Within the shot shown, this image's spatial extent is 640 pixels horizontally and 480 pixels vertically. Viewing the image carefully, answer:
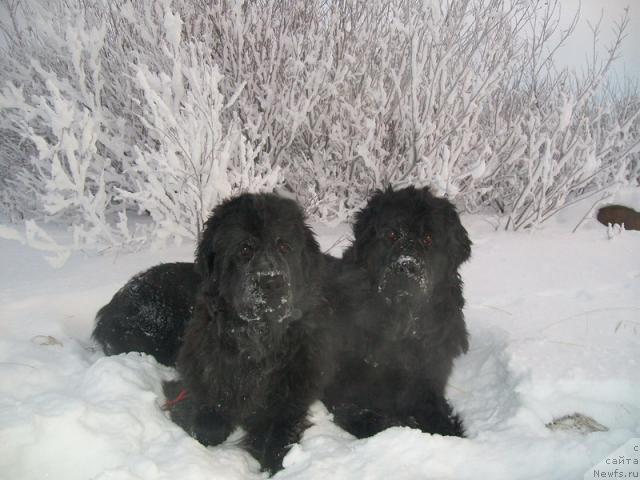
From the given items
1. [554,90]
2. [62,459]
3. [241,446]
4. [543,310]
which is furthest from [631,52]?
[62,459]

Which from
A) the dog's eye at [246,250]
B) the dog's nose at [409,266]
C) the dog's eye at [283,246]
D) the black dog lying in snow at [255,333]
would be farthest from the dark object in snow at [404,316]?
the dog's eye at [246,250]

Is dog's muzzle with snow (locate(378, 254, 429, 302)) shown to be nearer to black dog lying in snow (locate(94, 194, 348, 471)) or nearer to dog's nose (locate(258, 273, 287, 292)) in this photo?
black dog lying in snow (locate(94, 194, 348, 471))

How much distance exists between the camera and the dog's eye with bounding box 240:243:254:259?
2.88 metres

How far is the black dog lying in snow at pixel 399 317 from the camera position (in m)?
2.99

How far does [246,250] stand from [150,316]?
52.9 inches

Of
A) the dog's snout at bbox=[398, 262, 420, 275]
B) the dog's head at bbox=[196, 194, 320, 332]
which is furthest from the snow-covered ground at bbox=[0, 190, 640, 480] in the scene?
the dog's snout at bbox=[398, 262, 420, 275]

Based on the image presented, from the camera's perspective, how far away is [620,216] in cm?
701

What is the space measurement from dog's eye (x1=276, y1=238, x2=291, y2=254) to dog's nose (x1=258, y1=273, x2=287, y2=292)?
0.30 m

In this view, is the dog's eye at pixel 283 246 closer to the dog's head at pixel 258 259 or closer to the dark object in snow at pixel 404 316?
the dog's head at pixel 258 259

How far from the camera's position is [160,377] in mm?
3412

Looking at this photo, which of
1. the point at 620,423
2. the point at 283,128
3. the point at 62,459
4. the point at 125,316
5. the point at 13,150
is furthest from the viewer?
the point at 13,150

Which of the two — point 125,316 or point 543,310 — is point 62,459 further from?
point 543,310

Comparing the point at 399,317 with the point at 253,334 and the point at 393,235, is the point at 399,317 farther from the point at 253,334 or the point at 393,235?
the point at 253,334

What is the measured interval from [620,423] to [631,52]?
5.68 meters
